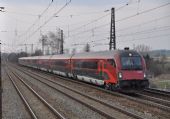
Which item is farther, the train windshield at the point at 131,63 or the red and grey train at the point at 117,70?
the train windshield at the point at 131,63

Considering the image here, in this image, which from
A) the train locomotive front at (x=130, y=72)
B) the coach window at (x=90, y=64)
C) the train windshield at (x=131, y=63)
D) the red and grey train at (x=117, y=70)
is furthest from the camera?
the coach window at (x=90, y=64)

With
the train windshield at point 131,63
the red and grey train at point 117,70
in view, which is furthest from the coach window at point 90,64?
the train windshield at point 131,63

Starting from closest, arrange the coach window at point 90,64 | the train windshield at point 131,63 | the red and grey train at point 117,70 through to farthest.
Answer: the red and grey train at point 117,70
the train windshield at point 131,63
the coach window at point 90,64

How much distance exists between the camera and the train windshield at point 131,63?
2338 centimetres

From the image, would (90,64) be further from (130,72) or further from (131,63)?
(130,72)

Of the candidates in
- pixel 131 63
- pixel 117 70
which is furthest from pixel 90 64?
pixel 117 70

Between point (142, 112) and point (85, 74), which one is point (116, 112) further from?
point (85, 74)

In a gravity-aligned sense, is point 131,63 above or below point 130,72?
above

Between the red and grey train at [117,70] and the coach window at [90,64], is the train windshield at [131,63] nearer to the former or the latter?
the red and grey train at [117,70]

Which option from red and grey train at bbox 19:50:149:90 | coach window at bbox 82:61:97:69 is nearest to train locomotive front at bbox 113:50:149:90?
red and grey train at bbox 19:50:149:90

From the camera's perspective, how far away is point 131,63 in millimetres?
23672

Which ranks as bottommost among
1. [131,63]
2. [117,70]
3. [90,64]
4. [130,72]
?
[130,72]

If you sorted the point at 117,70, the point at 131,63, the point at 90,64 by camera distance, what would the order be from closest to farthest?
the point at 117,70 → the point at 131,63 → the point at 90,64

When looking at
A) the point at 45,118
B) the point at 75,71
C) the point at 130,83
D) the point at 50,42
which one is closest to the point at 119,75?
the point at 130,83
